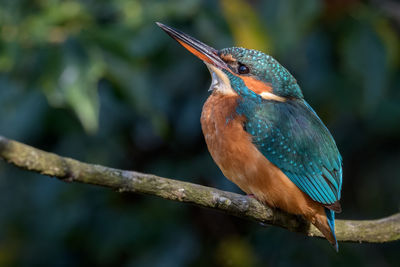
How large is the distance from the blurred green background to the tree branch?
2.62 feet

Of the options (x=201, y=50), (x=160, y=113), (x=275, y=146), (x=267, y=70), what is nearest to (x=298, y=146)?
(x=275, y=146)

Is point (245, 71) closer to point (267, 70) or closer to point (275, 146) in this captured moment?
point (267, 70)

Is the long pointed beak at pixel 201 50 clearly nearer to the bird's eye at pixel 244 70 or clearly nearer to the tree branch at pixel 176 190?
the bird's eye at pixel 244 70

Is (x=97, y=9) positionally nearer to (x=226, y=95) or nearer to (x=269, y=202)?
(x=226, y=95)

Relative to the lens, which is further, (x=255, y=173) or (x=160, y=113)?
(x=160, y=113)

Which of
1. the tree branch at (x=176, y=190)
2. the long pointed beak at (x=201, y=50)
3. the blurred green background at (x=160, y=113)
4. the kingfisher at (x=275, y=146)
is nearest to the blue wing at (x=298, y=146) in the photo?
the kingfisher at (x=275, y=146)

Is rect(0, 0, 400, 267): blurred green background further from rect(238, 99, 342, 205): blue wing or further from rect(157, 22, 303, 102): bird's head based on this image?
rect(238, 99, 342, 205): blue wing

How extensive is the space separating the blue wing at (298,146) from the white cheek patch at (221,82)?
8.2 inches

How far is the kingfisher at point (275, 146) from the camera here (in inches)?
91.7

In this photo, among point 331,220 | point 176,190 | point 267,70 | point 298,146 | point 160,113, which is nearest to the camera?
point 176,190

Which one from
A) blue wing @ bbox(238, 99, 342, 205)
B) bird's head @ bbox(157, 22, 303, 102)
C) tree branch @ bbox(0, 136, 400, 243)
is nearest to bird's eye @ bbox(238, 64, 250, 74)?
bird's head @ bbox(157, 22, 303, 102)

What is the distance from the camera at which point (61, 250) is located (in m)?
3.87

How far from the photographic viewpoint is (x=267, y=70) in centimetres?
259

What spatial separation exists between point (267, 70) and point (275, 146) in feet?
1.24
